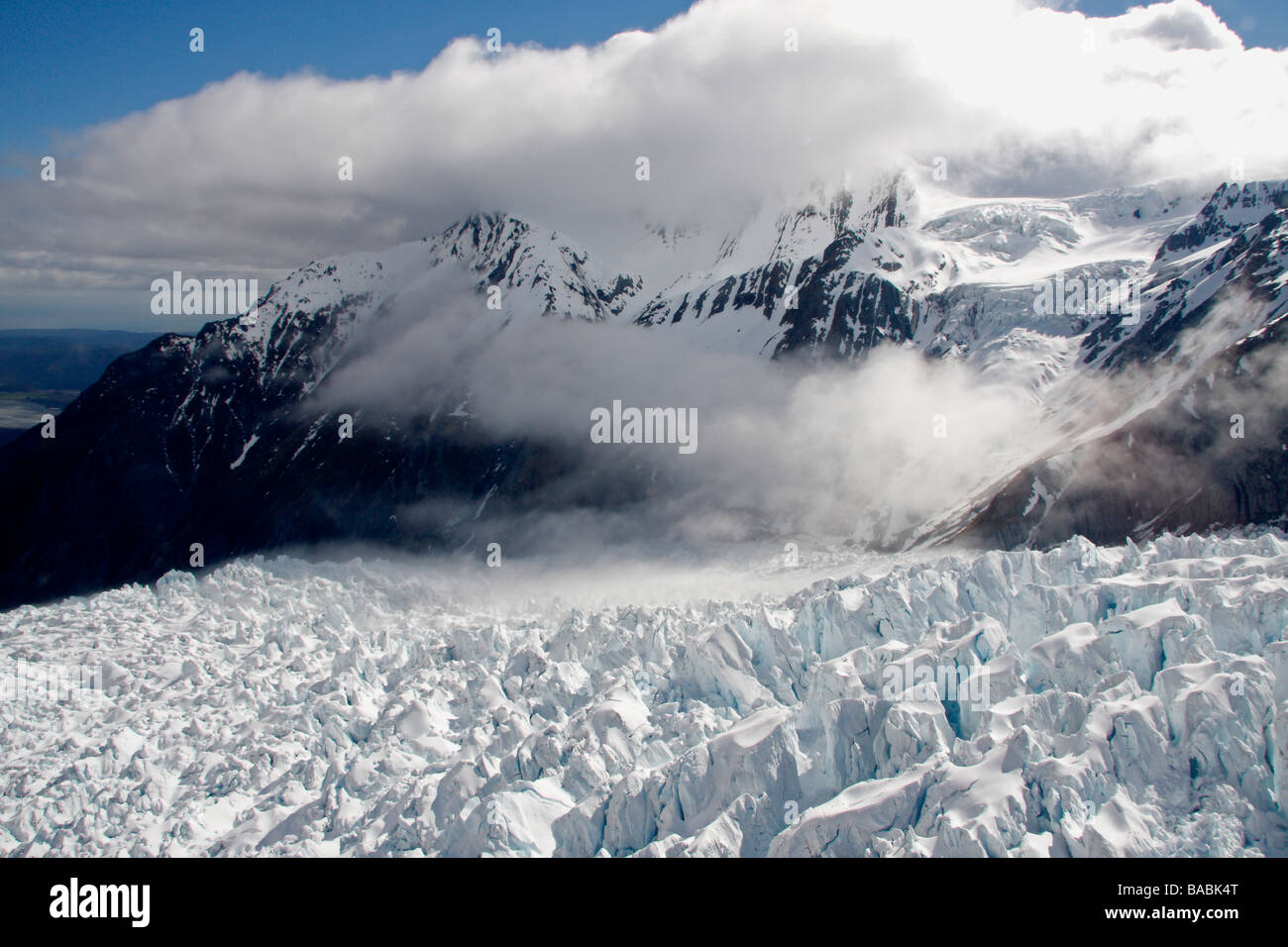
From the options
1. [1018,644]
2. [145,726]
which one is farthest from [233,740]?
[1018,644]

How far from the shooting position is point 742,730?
200ft

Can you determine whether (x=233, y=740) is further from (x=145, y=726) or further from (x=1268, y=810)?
(x=1268, y=810)

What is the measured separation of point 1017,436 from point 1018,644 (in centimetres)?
12797

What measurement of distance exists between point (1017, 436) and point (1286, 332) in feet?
180

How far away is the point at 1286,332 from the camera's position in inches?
5605

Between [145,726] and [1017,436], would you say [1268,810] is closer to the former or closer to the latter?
[145,726]

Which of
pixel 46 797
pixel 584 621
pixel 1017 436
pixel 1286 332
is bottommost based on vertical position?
pixel 46 797

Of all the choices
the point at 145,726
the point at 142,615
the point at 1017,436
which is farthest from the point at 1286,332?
the point at 142,615

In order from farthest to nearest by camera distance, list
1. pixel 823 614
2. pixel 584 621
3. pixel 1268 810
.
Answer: pixel 584 621 < pixel 823 614 < pixel 1268 810

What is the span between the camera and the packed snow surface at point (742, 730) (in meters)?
48.2

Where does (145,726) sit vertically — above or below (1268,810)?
below

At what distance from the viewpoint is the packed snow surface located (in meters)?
48.2
